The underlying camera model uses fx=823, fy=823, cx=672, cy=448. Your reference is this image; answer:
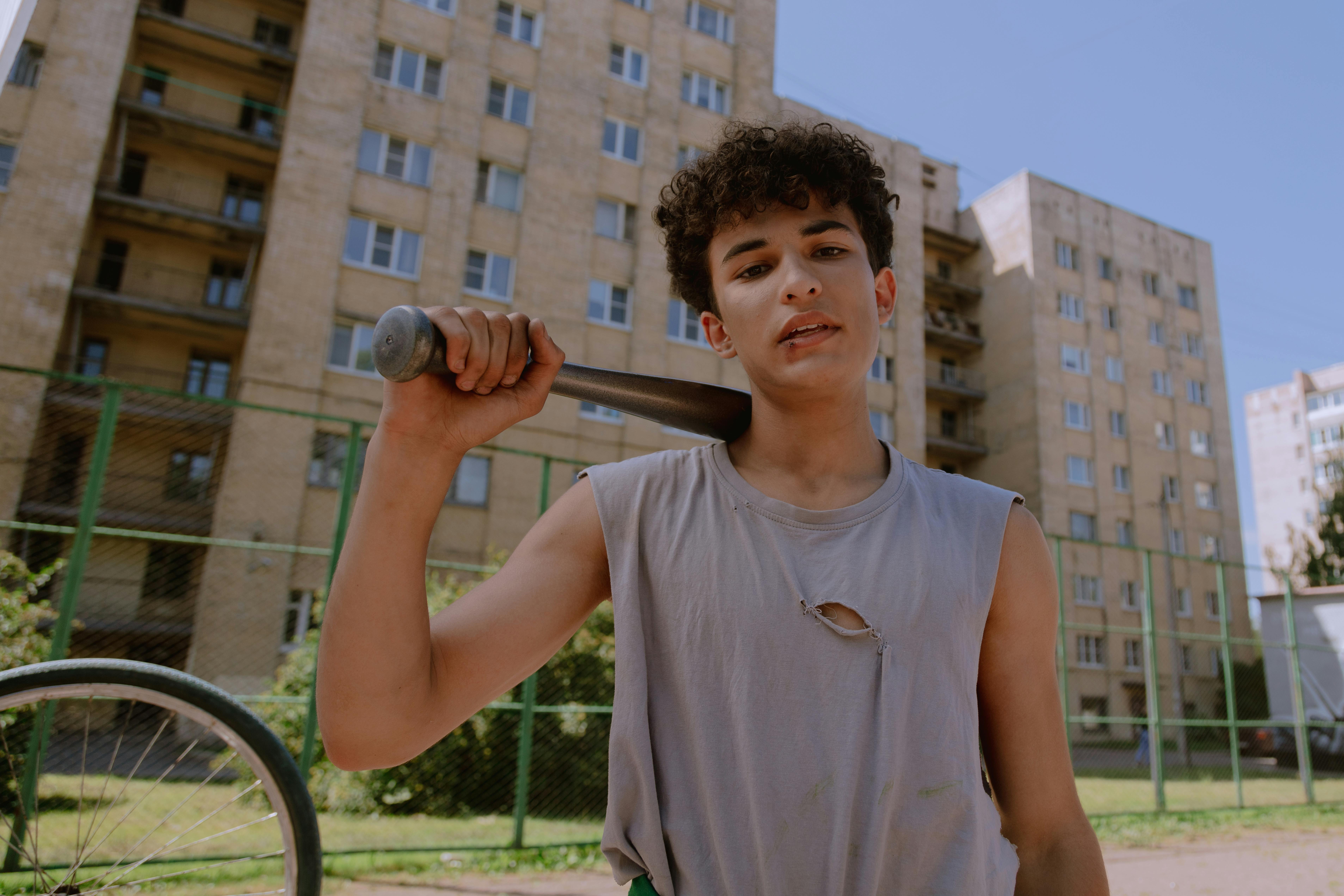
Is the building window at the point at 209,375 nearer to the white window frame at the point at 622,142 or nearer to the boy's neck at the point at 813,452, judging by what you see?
the white window frame at the point at 622,142

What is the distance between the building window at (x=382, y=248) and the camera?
1939 cm

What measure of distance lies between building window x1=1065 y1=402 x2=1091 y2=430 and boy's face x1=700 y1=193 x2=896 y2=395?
33.5 metres

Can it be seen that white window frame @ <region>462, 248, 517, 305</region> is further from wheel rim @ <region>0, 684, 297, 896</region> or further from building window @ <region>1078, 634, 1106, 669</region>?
building window @ <region>1078, 634, 1106, 669</region>

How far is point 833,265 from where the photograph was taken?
1501 mm

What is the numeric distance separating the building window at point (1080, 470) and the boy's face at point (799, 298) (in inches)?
1285

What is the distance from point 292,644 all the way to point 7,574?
35.7 feet

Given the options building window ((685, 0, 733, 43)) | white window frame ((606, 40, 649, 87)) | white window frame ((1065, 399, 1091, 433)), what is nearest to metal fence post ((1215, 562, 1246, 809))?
white window frame ((606, 40, 649, 87))

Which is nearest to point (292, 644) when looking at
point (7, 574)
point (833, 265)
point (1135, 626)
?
point (7, 574)

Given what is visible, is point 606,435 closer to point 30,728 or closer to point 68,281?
point 68,281

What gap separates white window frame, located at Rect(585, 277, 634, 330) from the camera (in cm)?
2156

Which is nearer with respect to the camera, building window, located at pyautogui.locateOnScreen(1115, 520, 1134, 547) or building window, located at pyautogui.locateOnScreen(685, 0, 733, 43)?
building window, located at pyautogui.locateOnScreen(685, 0, 733, 43)

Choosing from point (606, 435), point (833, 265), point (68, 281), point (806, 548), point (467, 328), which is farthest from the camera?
point (606, 435)

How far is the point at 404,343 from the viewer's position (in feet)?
3.42

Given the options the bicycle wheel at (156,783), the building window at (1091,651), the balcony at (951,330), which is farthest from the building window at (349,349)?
the building window at (1091,651)
